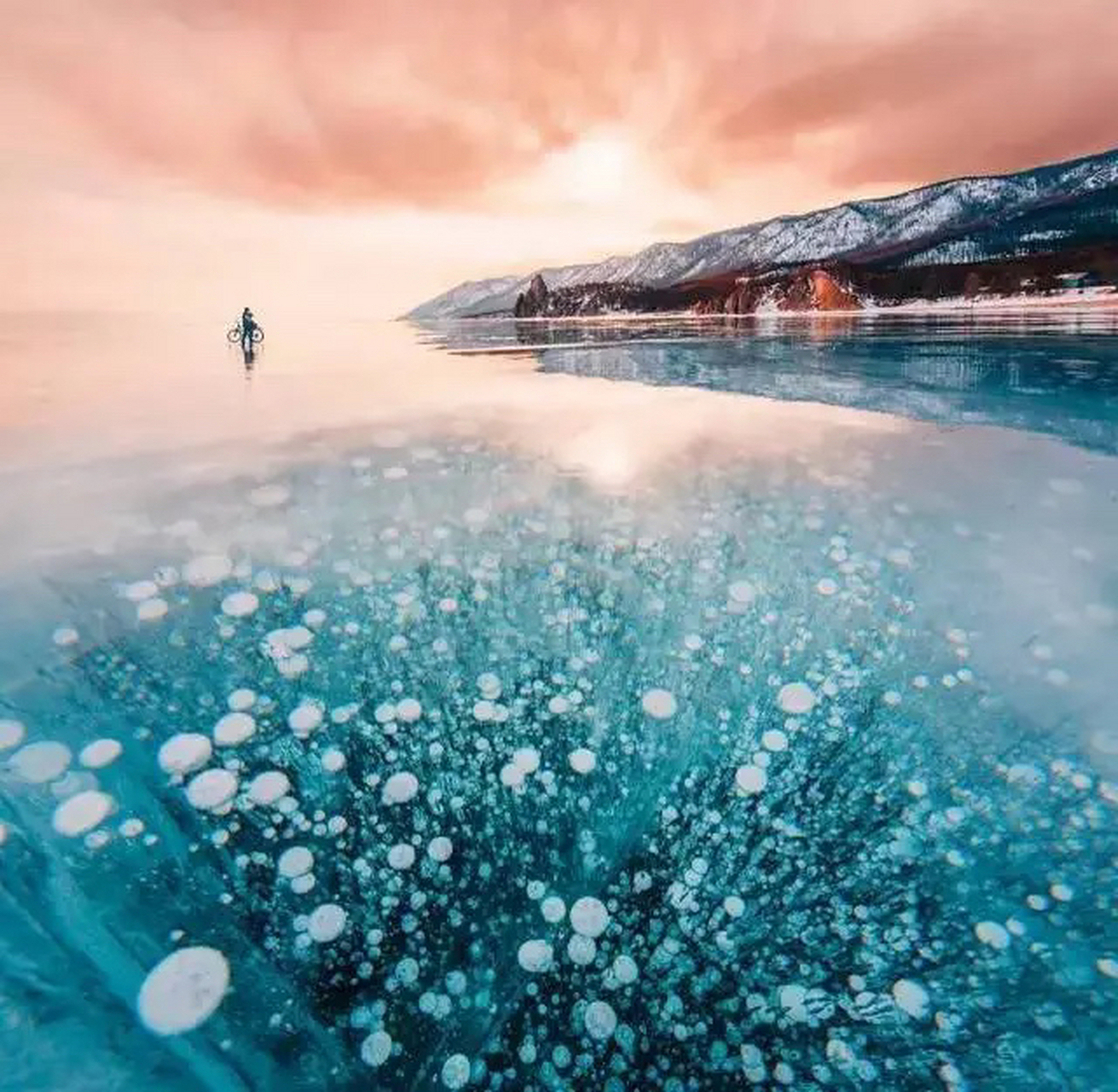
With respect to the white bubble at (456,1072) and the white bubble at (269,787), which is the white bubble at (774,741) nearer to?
the white bubble at (456,1072)

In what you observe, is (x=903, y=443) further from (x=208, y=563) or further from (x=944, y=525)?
(x=208, y=563)

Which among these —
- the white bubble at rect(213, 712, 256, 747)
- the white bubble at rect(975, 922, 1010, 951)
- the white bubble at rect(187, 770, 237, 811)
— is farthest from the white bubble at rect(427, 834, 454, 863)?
the white bubble at rect(975, 922, 1010, 951)

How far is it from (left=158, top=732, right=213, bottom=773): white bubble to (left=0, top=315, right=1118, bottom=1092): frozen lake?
2 centimetres

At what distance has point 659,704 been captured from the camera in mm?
3391

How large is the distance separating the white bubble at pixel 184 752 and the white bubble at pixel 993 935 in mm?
3257

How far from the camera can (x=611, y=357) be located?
85.6 ft

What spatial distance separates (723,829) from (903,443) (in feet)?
24.6

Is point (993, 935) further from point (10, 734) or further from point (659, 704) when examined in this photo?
point (10, 734)

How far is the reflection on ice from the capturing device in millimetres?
1950

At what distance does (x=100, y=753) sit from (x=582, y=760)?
230 centimetres

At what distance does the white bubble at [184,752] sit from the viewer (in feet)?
9.58

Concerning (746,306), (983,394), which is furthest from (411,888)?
(746,306)

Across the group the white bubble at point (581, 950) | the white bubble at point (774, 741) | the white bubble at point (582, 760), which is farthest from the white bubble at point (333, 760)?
the white bubble at point (774, 741)

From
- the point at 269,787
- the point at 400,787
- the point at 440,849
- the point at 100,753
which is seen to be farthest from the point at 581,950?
the point at 100,753
